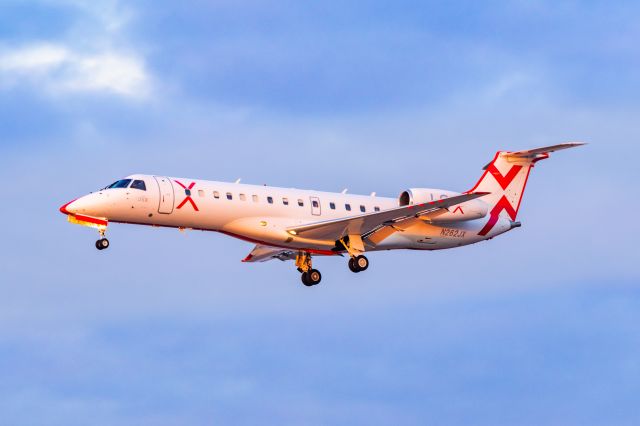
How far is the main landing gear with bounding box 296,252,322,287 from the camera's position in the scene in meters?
50.3

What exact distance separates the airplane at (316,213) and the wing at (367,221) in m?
0.03

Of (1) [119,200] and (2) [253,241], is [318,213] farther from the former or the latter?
(1) [119,200]

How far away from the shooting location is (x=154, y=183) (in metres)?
45.9

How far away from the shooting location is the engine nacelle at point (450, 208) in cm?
4875

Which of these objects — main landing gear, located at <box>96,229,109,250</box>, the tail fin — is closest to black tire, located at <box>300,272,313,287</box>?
the tail fin

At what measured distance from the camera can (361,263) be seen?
48656mm

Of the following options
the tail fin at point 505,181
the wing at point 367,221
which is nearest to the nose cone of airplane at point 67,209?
the wing at point 367,221

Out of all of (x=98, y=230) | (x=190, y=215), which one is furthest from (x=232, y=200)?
(x=98, y=230)

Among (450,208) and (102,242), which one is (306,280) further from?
(102,242)

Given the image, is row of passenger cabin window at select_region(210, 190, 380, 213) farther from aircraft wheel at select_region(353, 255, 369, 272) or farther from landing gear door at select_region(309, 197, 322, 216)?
aircraft wheel at select_region(353, 255, 369, 272)

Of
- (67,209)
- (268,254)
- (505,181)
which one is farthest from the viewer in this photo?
(505,181)

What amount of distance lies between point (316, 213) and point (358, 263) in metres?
2.31

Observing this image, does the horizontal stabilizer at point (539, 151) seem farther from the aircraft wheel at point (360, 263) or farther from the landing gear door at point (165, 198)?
the landing gear door at point (165, 198)

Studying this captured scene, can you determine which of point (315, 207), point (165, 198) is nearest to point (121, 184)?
point (165, 198)
